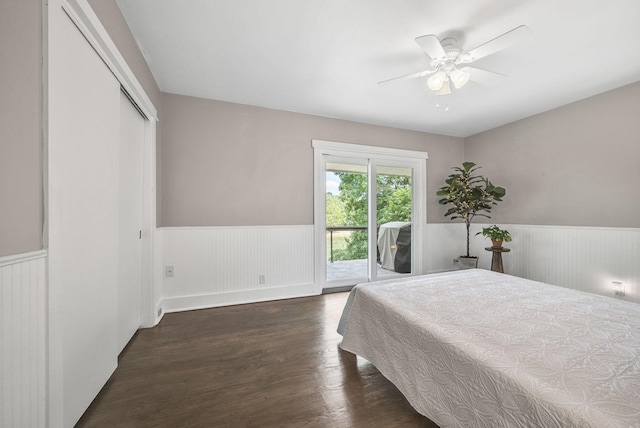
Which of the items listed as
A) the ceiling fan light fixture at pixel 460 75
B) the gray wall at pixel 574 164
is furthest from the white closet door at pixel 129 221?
the gray wall at pixel 574 164

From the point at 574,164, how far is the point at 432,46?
9.22 feet

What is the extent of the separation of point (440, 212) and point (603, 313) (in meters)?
3.11

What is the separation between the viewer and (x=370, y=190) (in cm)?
385

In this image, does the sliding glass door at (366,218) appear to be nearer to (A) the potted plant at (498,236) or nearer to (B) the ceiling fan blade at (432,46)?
(A) the potted plant at (498,236)

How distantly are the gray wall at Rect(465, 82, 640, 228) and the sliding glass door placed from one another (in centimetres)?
130

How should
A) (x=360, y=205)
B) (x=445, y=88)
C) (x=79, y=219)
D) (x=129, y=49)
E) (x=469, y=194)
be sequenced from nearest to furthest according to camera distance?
1. (x=79, y=219)
2. (x=129, y=49)
3. (x=445, y=88)
4. (x=469, y=194)
5. (x=360, y=205)

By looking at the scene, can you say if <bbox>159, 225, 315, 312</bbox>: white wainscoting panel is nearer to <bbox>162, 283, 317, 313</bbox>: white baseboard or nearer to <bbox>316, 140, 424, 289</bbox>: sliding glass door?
<bbox>162, 283, 317, 313</bbox>: white baseboard

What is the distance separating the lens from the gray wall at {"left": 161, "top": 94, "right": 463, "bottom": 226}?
2.87 metres

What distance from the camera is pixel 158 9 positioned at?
5.53 ft

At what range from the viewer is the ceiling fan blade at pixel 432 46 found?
162 centimetres

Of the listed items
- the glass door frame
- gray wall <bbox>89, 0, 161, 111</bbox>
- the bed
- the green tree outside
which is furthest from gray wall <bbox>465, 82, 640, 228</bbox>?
gray wall <bbox>89, 0, 161, 111</bbox>

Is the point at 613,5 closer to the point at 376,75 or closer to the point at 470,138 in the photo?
the point at 376,75

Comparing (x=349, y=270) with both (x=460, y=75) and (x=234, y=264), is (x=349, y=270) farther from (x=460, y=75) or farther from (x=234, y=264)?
(x=460, y=75)

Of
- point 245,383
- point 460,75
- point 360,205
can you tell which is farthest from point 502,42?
point 245,383
